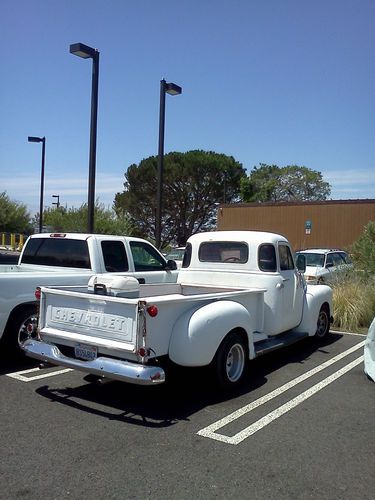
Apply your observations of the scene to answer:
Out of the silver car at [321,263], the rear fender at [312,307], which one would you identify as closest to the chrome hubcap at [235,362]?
the rear fender at [312,307]

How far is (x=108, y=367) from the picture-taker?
4.74m

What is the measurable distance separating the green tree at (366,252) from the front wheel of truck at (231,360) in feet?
23.1

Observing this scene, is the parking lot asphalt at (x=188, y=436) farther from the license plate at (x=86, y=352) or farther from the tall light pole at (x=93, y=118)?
the tall light pole at (x=93, y=118)

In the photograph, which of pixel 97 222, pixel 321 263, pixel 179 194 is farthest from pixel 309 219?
pixel 179 194

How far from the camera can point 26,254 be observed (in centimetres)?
866

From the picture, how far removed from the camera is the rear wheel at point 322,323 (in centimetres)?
854

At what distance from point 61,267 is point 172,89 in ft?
27.0

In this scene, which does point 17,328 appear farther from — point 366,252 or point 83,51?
point 366,252

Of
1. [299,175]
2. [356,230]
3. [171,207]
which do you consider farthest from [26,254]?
[299,175]

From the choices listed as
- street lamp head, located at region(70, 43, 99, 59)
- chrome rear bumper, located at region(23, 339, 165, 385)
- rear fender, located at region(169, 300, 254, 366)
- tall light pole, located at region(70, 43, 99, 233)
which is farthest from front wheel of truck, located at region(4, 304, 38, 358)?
street lamp head, located at region(70, 43, 99, 59)

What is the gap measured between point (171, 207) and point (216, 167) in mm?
5756

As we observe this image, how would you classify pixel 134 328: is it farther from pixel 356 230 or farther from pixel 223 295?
pixel 356 230

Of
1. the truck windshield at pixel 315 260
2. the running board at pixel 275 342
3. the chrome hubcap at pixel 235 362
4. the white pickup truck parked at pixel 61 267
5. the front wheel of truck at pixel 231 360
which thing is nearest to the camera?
the front wheel of truck at pixel 231 360

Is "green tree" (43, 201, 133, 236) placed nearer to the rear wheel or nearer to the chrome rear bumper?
the rear wheel
